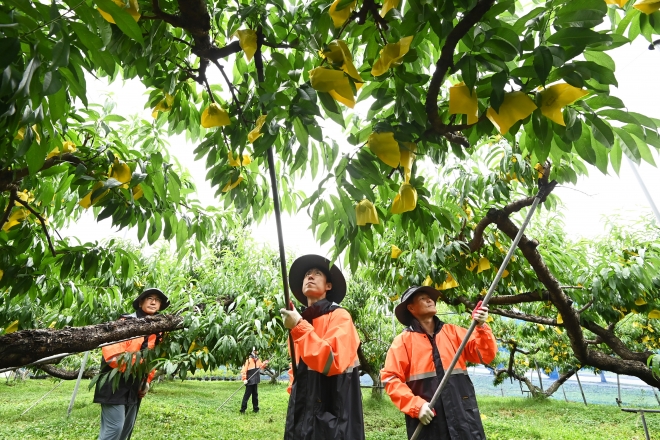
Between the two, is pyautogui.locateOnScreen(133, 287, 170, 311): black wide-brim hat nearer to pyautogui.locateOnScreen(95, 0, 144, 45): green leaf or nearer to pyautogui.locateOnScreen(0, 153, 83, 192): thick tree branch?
pyautogui.locateOnScreen(0, 153, 83, 192): thick tree branch

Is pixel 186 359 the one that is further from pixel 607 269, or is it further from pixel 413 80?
pixel 607 269

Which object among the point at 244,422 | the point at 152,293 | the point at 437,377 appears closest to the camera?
the point at 437,377

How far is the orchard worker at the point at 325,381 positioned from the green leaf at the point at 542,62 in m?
1.08

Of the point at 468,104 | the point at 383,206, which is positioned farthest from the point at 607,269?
the point at 468,104

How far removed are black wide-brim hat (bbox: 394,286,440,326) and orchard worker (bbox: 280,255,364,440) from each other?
826 mm

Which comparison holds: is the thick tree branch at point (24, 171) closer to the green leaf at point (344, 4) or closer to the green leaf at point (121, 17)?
the green leaf at point (121, 17)

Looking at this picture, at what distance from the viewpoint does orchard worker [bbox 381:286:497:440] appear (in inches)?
79.2

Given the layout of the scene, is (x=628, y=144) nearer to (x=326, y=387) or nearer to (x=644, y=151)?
(x=644, y=151)

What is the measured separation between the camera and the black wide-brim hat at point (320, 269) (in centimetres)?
201

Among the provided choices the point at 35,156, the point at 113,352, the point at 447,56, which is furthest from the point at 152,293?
the point at 447,56

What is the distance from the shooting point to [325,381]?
156cm

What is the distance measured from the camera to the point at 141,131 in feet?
5.61

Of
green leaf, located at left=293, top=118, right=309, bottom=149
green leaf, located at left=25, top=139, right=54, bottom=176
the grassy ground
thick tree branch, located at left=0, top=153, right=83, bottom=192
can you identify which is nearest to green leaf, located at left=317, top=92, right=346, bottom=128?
green leaf, located at left=293, top=118, right=309, bottom=149

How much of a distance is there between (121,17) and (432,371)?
82.3 inches
